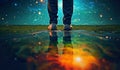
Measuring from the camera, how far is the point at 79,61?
142 cm

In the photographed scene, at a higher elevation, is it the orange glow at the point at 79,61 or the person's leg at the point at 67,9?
the person's leg at the point at 67,9

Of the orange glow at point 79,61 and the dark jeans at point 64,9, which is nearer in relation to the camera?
the orange glow at point 79,61

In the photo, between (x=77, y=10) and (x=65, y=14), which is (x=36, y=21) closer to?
(x=77, y=10)

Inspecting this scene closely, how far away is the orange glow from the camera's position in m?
1.27

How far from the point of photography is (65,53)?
1674 mm

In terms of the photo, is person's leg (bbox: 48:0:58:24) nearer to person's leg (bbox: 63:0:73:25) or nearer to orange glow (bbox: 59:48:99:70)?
person's leg (bbox: 63:0:73:25)

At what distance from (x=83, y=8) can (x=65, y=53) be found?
324 cm

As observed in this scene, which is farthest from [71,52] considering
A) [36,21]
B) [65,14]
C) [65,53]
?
[36,21]

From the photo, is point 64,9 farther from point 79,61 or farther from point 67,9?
point 79,61

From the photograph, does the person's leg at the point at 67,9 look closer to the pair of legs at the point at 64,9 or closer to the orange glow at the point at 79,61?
the pair of legs at the point at 64,9

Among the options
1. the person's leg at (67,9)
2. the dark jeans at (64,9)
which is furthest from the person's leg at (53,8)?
the person's leg at (67,9)

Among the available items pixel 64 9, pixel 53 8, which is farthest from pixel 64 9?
pixel 53 8

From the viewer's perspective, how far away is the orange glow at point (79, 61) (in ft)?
4.17

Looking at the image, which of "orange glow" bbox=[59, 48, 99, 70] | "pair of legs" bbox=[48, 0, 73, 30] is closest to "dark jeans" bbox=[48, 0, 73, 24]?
"pair of legs" bbox=[48, 0, 73, 30]
